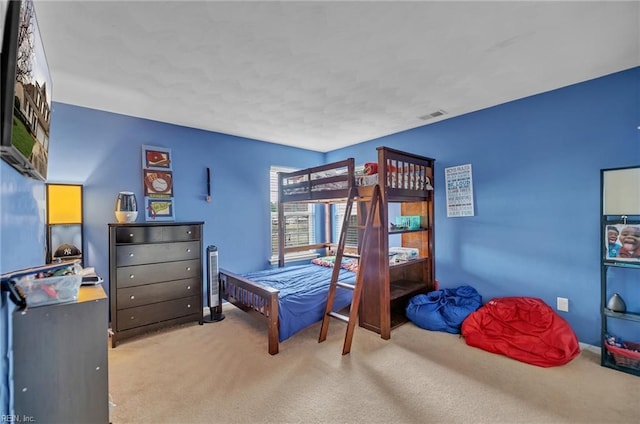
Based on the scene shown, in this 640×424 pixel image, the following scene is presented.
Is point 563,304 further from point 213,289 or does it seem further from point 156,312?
point 156,312

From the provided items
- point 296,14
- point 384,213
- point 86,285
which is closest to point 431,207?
point 384,213

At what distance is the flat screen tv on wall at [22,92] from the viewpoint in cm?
98

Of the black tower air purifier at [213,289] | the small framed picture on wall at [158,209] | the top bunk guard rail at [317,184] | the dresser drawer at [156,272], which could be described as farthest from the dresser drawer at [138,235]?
the top bunk guard rail at [317,184]

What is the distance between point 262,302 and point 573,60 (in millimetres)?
3371

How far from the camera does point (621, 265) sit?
2.26 metres

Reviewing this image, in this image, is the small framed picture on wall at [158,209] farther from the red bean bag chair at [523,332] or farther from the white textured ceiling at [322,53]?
the red bean bag chair at [523,332]

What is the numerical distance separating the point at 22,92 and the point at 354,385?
8.20 feet

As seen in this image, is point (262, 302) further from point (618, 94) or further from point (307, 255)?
point (618, 94)

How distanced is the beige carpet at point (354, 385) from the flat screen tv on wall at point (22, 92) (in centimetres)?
167

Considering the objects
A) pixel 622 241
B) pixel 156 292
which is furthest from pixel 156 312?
pixel 622 241

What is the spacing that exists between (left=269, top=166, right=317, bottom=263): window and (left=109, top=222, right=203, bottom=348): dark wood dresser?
143 centimetres

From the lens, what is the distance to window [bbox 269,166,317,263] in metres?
4.62

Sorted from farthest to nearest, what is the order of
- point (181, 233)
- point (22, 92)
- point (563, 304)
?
point (181, 233) < point (563, 304) < point (22, 92)

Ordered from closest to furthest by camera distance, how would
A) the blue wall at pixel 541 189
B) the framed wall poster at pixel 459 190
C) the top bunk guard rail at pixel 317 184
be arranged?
the blue wall at pixel 541 189 < the top bunk guard rail at pixel 317 184 < the framed wall poster at pixel 459 190
